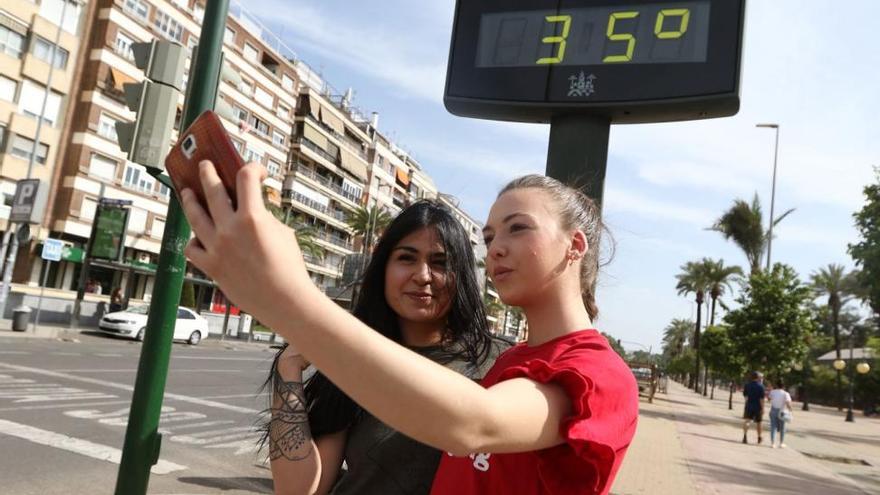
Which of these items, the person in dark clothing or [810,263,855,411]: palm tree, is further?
[810,263,855,411]: palm tree

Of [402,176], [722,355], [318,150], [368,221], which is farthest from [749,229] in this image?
[402,176]

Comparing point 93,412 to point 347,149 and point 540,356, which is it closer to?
point 540,356

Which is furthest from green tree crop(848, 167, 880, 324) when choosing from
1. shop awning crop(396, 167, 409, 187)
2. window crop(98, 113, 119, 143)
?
shop awning crop(396, 167, 409, 187)

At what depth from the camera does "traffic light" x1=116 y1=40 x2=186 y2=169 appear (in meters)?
3.80

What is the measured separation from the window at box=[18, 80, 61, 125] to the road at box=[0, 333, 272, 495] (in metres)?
20.1

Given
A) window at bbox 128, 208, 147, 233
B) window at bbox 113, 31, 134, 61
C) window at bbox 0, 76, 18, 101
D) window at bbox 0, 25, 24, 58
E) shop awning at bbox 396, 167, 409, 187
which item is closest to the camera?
window at bbox 0, 25, 24, 58

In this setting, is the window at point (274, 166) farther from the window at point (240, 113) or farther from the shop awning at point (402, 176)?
the shop awning at point (402, 176)

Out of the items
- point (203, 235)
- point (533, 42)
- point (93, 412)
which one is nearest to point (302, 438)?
point (203, 235)

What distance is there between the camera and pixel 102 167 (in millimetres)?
33125

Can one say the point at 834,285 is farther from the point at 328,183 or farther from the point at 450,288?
the point at 450,288

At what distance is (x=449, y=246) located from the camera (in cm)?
212

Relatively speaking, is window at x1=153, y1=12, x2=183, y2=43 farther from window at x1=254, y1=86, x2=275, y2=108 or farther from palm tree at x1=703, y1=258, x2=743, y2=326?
palm tree at x1=703, y1=258, x2=743, y2=326

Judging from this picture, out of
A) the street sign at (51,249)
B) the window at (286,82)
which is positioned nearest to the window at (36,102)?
the street sign at (51,249)

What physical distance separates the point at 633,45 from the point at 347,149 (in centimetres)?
5521
